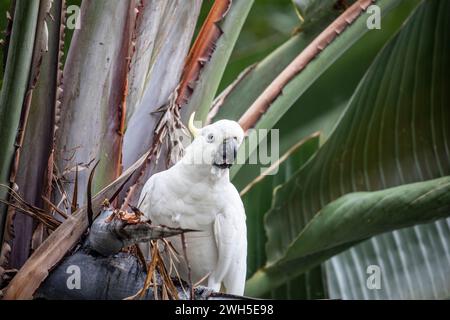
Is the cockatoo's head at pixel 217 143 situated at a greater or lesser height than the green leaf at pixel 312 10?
lesser

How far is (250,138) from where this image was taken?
2.31 metres

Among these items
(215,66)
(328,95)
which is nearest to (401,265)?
(328,95)

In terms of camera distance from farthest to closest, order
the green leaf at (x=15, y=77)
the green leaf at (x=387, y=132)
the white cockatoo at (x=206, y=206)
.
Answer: the green leaf at (x=387, y=132) → the white cockatoo at (x=206, y=206) → the green leaf at (x=15, y=77)

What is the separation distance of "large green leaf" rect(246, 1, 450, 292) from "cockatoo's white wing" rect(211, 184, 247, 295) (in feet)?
1.83

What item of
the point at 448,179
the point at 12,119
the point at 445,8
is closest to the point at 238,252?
the point at 448,179

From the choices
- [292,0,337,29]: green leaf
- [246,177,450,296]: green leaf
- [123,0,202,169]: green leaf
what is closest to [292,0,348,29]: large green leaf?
[292,0,337,29]: green leaf

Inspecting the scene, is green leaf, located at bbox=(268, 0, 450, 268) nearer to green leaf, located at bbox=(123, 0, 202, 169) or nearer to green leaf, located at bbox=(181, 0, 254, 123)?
green leaf, located at bbox=(181, 0, 254, 123)

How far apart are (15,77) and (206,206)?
72 centimetres

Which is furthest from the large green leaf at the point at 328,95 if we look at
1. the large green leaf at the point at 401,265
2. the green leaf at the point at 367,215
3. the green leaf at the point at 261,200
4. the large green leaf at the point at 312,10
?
the green leaf at the point at 367,215

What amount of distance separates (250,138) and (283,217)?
713 mm

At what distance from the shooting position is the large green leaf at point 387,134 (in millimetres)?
2811

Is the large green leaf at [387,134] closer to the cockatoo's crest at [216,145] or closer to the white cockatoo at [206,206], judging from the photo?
the white cockatoo at [206,206]

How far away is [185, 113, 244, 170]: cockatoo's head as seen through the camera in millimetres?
1937

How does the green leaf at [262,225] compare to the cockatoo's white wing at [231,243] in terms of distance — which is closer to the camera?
the cockatoo's white wing at [231,243]
